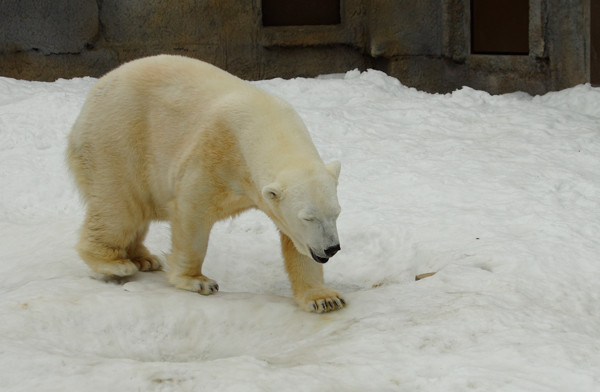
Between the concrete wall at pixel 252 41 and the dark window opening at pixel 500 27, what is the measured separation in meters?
0.12

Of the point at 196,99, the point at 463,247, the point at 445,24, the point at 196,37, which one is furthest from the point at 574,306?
the point at 196,37

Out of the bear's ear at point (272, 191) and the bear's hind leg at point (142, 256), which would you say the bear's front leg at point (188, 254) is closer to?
the bear's hind leg at point (142, 256)

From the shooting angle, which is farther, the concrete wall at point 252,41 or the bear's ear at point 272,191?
the concrete wall at point 252,41

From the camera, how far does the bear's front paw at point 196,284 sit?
3758 millimetres

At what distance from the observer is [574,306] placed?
3438mm

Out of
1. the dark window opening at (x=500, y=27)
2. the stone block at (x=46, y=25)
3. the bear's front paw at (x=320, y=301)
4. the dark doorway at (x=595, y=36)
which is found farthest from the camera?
the stone block at (x=46, y=25)

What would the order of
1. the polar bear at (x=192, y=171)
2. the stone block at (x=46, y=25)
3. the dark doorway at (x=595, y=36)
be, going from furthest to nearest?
the stone block at (x=46, y=25), the dark doorway at (x=595, y=36), the polar bear at (x=192, y=171)

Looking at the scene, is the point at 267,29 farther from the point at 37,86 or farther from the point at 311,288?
the point at 311,288

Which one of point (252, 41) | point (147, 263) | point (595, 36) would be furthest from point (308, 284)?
point (252, 41)

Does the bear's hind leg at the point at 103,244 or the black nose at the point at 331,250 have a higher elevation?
the black nose at the point at 331,250

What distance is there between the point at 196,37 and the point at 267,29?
85cm

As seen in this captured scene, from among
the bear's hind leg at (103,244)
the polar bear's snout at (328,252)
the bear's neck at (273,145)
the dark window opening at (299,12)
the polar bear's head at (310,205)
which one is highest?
the dark window opening at (299,12)

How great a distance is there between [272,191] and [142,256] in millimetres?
1451

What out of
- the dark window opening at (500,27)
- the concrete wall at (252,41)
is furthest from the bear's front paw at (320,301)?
the dark window opening at (500,27)
